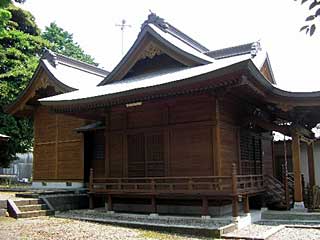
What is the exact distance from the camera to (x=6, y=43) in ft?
85.1

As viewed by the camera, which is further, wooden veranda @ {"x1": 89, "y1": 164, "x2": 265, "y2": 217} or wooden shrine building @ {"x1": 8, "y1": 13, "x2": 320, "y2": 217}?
wooden shrine building @ {"x1": 8, "y1": 13, "x2": 320, "y2": 217}

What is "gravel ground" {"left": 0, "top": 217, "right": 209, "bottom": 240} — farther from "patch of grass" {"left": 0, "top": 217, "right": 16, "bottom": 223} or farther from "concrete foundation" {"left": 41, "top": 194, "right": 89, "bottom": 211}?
"concrete foundation" {"left": 41, "top": 194, "right": 89, "bottom": 211}

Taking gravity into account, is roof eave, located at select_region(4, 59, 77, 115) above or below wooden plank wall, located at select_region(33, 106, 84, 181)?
above

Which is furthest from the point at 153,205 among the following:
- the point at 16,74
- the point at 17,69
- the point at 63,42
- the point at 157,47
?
the point at 63,42

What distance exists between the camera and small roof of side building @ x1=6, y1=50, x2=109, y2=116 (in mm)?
16750

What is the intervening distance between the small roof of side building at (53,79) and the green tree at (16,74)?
461cm

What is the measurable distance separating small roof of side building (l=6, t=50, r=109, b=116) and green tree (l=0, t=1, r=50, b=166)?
181 inches

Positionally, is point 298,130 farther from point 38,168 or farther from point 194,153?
point 38,168

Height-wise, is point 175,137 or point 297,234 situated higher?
point 175,137

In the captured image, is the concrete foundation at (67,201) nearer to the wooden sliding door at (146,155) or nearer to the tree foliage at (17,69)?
the wooden sliding door at (146,155)

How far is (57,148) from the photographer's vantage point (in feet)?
56.1

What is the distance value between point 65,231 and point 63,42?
40011 mm

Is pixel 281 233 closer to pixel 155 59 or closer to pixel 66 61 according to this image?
pixel 155 59

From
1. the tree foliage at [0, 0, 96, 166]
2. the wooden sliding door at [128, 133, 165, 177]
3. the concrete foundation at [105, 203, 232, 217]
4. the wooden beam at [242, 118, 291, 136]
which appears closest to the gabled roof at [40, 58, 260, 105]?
the wooden sliding door at [128, 133, 165, 177]
